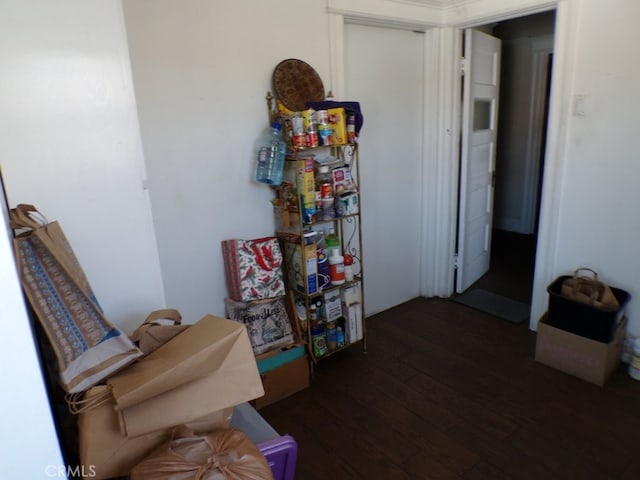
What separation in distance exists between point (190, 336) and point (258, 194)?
1.43 m

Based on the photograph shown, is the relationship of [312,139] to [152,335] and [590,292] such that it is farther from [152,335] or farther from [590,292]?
[590,292]

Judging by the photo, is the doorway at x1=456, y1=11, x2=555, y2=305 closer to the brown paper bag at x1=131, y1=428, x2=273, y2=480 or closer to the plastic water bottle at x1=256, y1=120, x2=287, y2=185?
the plastic water bottle at x1=256, y1=120, x2=287, y2=185

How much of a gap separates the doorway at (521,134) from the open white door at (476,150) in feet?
2.08

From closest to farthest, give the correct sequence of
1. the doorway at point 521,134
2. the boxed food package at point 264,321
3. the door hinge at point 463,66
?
1. the boxed food package at point 264,321
2. the door hinge at point 463,66
3. the doorway at point 521,134

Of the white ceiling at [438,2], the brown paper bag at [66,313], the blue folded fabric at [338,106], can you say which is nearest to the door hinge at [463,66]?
the white ceiling at [438,2]

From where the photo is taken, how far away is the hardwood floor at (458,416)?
191 centimetres

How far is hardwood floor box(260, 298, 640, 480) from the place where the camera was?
1914mm

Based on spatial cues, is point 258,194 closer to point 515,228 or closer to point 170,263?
point 170,263

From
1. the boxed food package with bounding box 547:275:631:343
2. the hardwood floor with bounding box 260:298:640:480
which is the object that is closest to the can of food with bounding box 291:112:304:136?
the hardwood floor with bounding box 260:298:640:480

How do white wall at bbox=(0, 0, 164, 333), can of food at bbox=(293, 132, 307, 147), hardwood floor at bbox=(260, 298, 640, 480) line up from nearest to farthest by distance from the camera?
1. white wall at bbox=(0, 0, 164, 333)
2. hardwood floor at bbox=(260, 298, 640, 480)
3. can of food at bbox=(293, 132, 307, 147)

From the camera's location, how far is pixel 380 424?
219cm

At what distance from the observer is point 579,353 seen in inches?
97.3

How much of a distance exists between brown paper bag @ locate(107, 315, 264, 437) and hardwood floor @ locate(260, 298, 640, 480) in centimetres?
100

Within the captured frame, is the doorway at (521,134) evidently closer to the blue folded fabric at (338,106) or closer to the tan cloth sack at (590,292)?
the tan cloth sack at (590,292)
